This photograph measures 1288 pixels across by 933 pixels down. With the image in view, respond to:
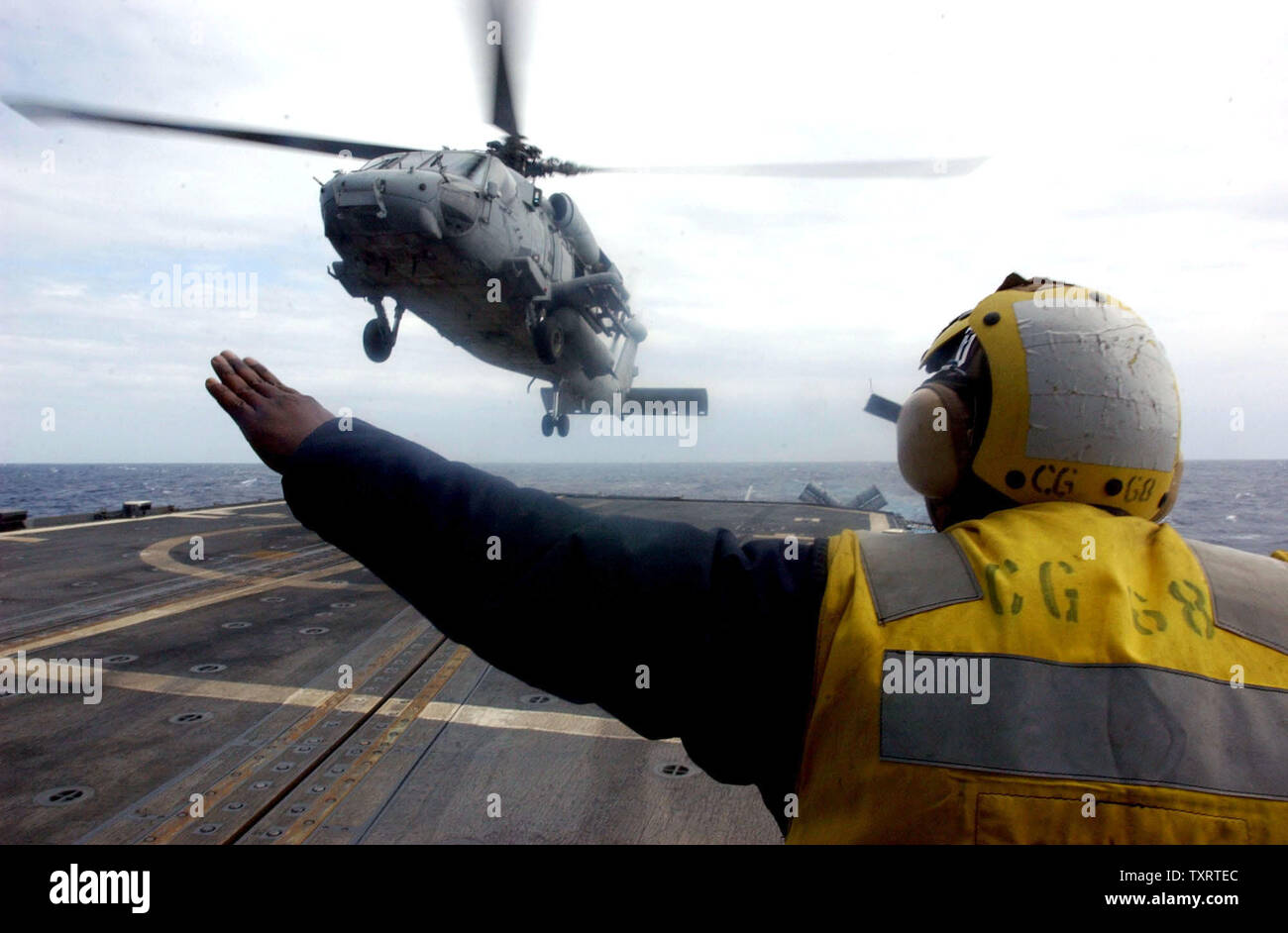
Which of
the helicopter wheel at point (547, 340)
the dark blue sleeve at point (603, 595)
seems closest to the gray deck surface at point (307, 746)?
the dark blue sleeve at point (603, 595)

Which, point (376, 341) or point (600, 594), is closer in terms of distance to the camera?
point (600, 594)

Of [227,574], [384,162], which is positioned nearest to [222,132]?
[384,162]

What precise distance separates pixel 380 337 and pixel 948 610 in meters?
13.9

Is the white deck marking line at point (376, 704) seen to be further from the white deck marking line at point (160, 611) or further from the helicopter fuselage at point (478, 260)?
the helicopter fuselage at point (478, 260)

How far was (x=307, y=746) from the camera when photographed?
18.1 ft

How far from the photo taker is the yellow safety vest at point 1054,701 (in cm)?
113

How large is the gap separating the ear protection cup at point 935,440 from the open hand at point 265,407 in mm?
1359

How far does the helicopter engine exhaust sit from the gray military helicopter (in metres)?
0.03

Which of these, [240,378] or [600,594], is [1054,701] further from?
[240,378]
